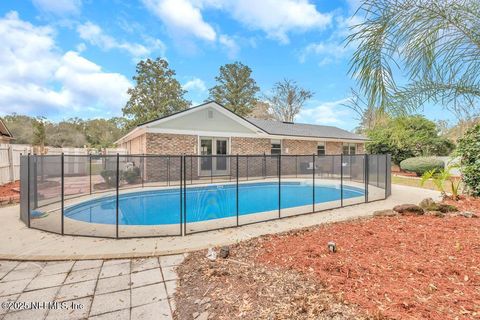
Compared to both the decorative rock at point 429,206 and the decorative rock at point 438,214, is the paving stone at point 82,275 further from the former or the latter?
the decorative rock at point 429,206

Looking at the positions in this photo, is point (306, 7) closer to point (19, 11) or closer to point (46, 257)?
point (46, 257)

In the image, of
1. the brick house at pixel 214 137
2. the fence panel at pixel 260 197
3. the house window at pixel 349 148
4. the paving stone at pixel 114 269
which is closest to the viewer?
the paving stone at pixel 114 269

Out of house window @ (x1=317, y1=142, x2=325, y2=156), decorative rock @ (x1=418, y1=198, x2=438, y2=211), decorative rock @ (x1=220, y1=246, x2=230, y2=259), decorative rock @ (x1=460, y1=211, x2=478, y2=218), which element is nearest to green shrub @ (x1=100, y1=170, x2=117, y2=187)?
decorative rock @ (x1=220, y1=246, x2=230, y2=259)

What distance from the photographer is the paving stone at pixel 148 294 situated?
279 centimetres

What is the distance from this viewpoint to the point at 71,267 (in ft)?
12.0

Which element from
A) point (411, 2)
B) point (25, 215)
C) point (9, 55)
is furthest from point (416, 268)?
point (9, 55)

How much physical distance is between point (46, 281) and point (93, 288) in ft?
2.46

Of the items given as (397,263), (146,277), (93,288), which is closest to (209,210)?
(146,277)

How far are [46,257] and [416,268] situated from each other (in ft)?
17.5

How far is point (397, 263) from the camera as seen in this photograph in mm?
3113

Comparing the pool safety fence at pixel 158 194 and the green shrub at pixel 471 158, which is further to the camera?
the green shrub at pixel 471 158

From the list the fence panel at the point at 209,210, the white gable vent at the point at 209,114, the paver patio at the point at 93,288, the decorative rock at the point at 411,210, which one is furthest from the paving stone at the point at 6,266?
the white gable vent at the point at 209,114

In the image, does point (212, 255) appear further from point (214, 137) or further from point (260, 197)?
point (214, 137)

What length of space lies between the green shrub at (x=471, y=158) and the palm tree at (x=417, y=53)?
23.9 ft
